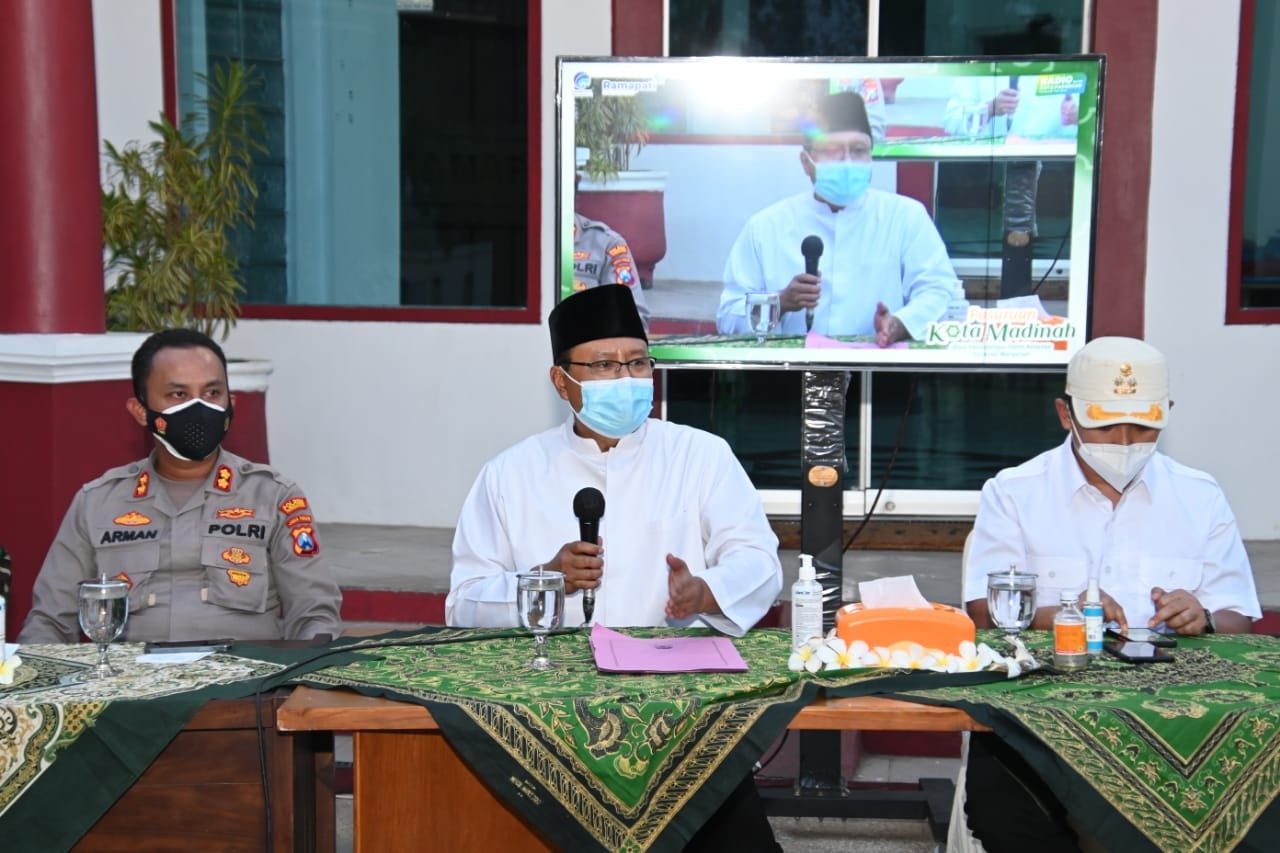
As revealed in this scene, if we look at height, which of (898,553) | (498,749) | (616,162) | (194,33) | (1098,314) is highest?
(194,33)

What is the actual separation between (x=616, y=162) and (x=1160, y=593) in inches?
128

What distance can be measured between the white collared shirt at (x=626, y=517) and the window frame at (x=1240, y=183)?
12.1 ft

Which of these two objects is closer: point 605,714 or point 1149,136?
point 605,714

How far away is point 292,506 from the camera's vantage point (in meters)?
3.62

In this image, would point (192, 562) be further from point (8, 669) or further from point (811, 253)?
point (811, 253)

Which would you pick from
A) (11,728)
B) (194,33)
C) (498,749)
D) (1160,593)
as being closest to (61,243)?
(194,33)

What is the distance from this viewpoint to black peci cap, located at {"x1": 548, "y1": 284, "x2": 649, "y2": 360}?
11.4ft

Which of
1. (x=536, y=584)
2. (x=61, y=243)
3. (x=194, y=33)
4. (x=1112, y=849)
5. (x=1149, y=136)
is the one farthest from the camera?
(x=194, y=33)

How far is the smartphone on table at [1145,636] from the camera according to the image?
304 centimetres

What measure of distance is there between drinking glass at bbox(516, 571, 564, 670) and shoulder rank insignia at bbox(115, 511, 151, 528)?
44.9 inches

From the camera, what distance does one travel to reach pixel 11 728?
2592 mm

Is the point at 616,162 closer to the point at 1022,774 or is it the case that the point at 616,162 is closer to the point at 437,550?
the point at 437,550

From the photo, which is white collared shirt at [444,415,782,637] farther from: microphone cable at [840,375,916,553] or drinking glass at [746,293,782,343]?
microphone cable at [840,375,916,553]

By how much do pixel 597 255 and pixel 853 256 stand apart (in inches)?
40.2
